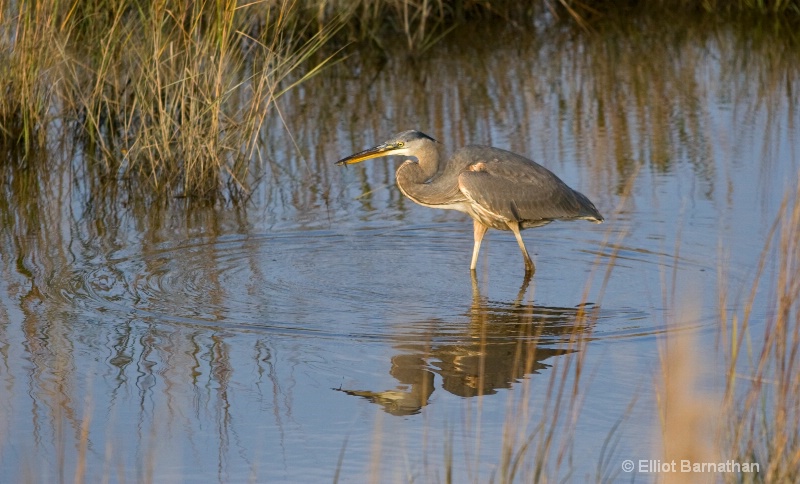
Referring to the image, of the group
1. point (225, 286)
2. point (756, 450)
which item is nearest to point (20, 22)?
point (225, 286)

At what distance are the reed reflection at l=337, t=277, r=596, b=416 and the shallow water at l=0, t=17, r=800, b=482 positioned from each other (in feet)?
0.05

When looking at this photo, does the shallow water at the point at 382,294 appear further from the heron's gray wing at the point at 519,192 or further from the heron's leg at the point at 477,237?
the heron's gray wing at the point at 519,192

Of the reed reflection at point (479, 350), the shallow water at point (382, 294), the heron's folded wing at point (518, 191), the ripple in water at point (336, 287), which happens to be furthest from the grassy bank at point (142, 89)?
the reed reflection at point (479, 350)

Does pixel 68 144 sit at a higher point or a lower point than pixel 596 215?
higher

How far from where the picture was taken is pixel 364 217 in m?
8.17

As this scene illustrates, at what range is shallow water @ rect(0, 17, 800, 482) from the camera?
A: 4.50m

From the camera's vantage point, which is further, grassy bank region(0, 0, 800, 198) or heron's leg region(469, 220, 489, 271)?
grassy bank region(0, 0, 800, 198)

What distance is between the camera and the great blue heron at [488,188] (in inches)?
280

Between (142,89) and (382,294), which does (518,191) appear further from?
(142,89)

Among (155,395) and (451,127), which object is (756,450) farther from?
(451,127)

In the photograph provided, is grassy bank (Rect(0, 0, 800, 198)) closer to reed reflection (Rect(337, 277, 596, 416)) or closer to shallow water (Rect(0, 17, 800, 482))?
shallow water (Rect(0, 17, 800, 482))

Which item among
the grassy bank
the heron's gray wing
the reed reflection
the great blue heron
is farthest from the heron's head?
the reed reflection

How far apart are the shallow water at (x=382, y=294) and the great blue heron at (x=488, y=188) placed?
0.88 feet

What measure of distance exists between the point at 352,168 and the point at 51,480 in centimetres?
562
